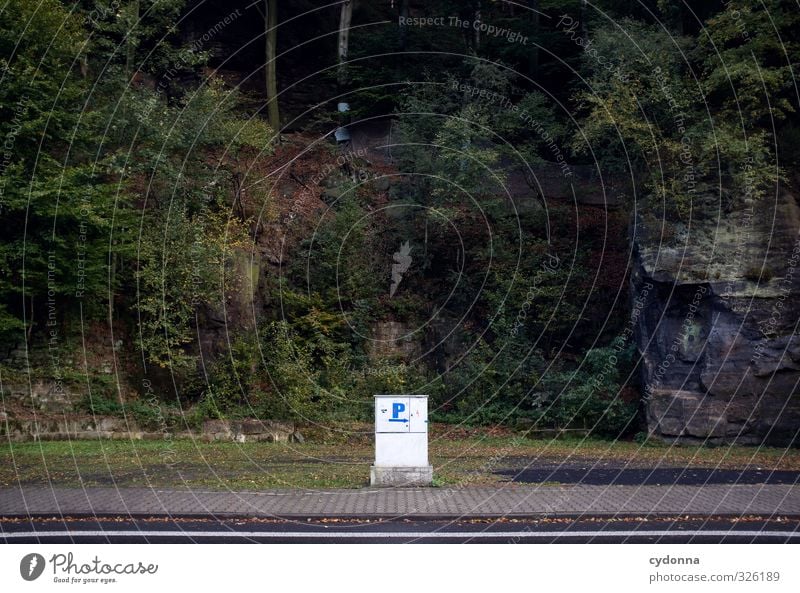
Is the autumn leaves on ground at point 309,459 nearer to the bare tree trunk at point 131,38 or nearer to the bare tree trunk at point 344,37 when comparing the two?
the bare tree trunk at point 131,38

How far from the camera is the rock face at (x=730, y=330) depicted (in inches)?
973

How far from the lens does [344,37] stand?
40.5m

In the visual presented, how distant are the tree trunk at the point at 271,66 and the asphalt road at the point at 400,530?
90.0 ft

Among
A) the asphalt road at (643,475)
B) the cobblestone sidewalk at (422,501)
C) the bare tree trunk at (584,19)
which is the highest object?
the bare tree trunk at (584,19)

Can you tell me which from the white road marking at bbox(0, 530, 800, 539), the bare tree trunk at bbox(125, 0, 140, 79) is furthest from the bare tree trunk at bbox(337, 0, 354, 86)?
the white road marking at bbox(0, 530, 800, 539)

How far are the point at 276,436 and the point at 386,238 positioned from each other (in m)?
11.6

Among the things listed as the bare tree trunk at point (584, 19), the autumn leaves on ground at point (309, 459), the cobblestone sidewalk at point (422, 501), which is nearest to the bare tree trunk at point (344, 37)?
the bare tree trunk at point (584, 19)

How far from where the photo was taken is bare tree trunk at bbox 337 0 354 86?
38.7 meters

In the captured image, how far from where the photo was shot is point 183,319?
28641 millimetres

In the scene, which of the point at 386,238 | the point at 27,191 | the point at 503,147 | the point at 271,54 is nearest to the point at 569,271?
the point at 503,147

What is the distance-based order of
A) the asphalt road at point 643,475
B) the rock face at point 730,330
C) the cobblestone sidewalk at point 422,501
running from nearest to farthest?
1. the cobblestone sidewalk at point 422,501
2. the asphalt road at point 643,475
3. the rock face at point 730,330

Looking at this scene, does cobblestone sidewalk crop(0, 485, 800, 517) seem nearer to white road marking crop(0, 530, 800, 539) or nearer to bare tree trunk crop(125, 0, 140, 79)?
white road marking crop(0, 530, 800, 539)

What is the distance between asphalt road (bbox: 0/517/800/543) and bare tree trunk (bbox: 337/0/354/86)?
1150 inches

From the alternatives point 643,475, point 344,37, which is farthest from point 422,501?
point 344,37
